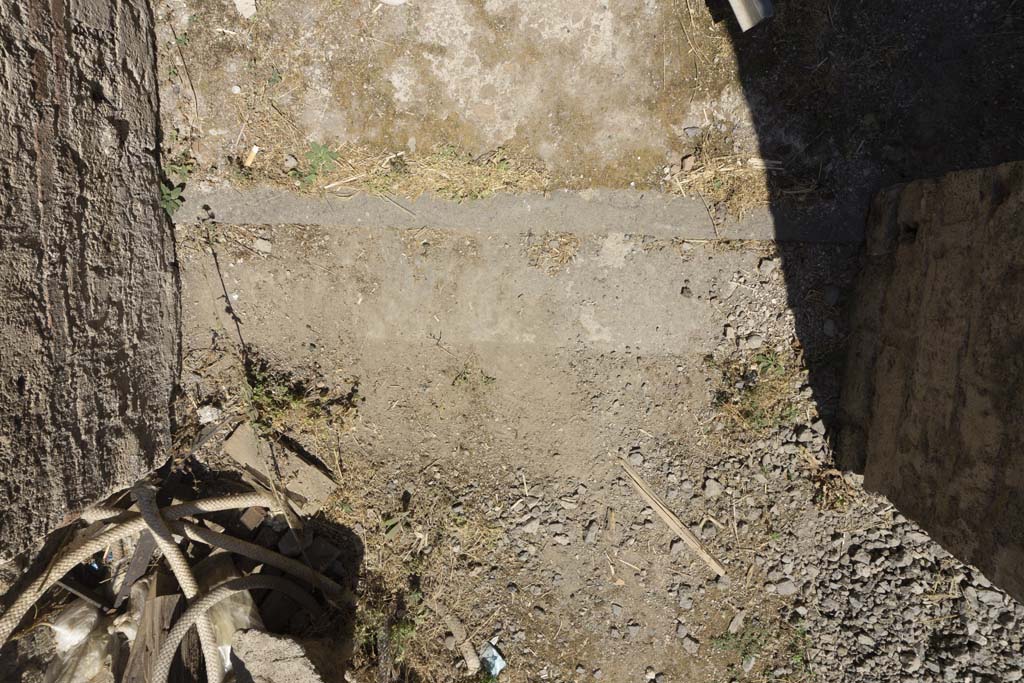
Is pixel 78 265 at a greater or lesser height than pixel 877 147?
lesser

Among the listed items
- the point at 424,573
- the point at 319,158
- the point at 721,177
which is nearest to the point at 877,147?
the point at 721,177

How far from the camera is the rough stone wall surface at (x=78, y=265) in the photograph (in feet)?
8.98

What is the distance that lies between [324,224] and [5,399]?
1.94 metres

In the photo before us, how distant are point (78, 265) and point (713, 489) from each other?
411cm

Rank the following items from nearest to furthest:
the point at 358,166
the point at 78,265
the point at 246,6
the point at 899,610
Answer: the point at 78,265
the point at 899,610
the point at 246,6
the point at 358,166

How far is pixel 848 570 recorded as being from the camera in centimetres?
355

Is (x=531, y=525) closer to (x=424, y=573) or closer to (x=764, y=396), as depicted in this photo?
(x=424, y=573)

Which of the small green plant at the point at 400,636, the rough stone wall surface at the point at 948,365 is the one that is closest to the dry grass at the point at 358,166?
the rough stone wall surface at the point at 948,365

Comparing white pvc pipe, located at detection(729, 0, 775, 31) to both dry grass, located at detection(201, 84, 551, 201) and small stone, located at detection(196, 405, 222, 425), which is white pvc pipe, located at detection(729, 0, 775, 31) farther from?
small stone, located at detection(196, 405, 222, 425)

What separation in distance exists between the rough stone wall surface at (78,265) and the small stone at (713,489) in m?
→ 3.65

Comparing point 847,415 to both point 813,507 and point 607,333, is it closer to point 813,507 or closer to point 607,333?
point 813,507

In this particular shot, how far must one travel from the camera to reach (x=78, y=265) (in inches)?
122

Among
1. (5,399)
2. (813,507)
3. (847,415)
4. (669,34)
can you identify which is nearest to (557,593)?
(813,507)

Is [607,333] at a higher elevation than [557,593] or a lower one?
higher
